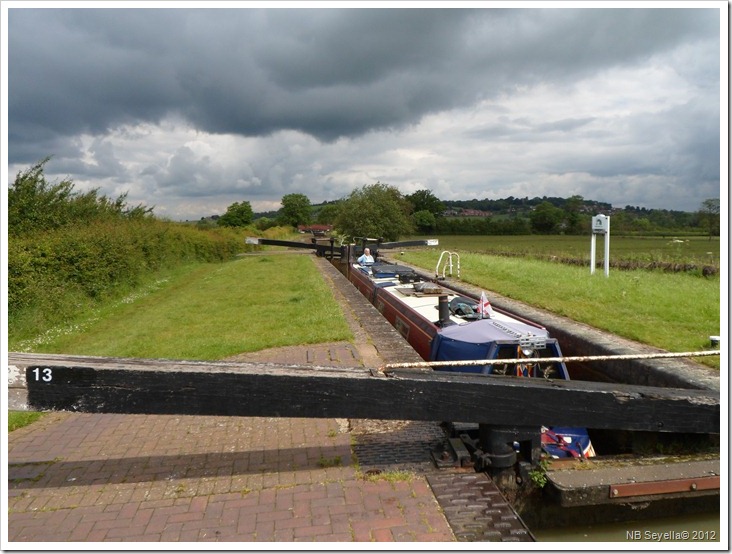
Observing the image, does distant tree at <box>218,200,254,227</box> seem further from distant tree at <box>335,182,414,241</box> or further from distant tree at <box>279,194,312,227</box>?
distant tree at <box>335,182,414,241</box>

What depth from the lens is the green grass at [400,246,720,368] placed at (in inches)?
271

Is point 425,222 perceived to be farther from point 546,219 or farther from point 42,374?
point 42,374

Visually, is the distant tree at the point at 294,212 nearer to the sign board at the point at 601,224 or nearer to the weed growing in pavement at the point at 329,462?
the sign board at the point at 601,224

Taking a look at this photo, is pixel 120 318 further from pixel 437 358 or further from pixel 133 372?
pixel 133 372

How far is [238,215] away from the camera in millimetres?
65500

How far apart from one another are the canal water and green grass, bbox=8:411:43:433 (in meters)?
4.21

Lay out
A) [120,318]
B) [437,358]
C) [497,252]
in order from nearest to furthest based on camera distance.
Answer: [437,358], [120,318], [497,252]

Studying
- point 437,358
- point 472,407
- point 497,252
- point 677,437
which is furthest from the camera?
point 497,252

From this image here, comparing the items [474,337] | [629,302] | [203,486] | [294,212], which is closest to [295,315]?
[474,337]

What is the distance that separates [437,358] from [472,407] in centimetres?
293

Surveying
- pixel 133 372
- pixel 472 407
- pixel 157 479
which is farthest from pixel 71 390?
pixel 472 407

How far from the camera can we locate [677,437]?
401 centimetres

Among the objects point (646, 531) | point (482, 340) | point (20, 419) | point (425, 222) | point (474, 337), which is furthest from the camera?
point (425, 222)

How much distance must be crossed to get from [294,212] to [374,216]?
4177 cm
